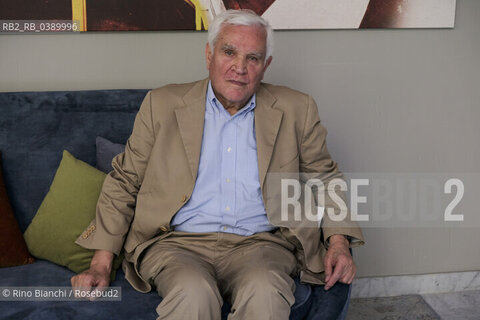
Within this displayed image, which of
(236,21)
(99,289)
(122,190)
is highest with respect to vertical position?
(236,21)

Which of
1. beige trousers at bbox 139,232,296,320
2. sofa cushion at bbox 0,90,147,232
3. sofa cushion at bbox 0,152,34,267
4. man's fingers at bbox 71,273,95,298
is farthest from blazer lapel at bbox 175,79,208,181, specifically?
sofa cushion at bbox 0,152,34,267

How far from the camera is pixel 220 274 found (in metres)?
1.82

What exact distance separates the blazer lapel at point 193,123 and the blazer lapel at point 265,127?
20 centimetres

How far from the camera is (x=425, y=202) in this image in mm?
2824

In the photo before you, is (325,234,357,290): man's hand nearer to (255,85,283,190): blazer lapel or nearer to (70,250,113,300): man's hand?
(255,85,283,190): blazer lapel

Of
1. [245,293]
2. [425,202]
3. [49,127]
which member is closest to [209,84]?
[49,127]

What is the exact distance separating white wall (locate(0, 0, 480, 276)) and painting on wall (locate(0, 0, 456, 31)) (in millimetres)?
53

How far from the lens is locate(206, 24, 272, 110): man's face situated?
195cm

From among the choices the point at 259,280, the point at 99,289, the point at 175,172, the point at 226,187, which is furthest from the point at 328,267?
the point at 99,289

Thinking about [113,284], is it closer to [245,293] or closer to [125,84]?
[245,293]

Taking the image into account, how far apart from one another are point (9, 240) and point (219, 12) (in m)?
1.23

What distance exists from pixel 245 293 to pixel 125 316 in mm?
359

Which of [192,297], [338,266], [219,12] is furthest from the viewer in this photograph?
[219,12]

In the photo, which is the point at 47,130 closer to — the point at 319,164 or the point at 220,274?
the point at 220,274
